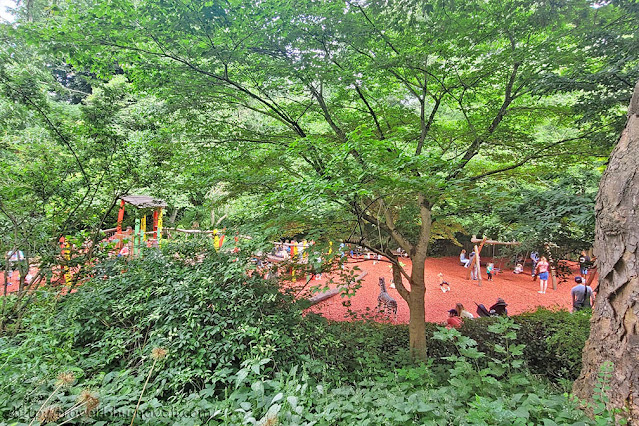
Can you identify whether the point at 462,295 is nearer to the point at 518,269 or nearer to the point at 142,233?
the point at 518,269

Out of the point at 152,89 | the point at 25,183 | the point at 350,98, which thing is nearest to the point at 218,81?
the point at 152,89

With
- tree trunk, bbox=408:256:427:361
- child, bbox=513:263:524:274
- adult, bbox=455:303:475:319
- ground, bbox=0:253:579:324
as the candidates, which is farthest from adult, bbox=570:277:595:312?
child, bbox=513:263:524:274

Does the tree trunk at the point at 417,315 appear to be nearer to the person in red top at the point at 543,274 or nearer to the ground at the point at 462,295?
the ground at the point at 462,295

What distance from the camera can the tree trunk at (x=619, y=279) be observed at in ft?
7.00

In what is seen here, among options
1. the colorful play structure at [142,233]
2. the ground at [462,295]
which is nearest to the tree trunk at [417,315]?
the colorful play structure at [142,233]

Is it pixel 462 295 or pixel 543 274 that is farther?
pixel 462 295

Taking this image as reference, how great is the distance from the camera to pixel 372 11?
3201mm

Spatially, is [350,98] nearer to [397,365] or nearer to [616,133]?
[616,133]

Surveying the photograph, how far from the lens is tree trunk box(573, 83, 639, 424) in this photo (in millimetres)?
2135

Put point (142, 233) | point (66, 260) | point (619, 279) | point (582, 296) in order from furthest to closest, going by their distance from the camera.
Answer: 1. point (142, 233)
2. point (582, 296)
3. point (66, 260)
4. point (619, 279)

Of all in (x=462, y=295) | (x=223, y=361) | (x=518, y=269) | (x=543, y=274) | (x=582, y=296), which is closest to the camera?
(x=223, y=361)

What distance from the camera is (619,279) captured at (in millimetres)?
2256

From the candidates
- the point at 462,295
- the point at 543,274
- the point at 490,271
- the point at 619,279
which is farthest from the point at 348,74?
the point at 490,271

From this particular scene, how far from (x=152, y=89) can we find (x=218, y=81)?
0.82 m
